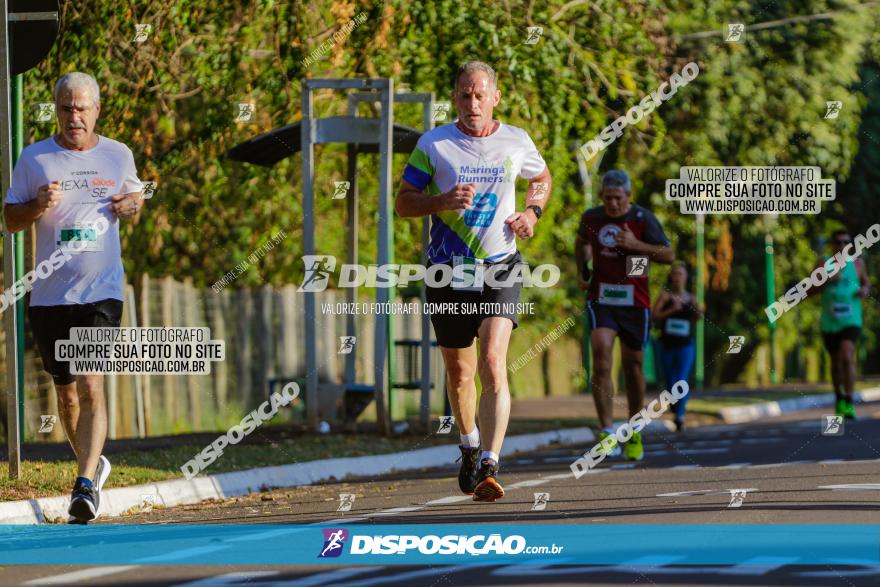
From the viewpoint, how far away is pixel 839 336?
782 inches

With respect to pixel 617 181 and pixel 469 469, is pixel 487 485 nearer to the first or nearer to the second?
pixel 469 469

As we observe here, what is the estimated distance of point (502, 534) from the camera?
27.0 feet

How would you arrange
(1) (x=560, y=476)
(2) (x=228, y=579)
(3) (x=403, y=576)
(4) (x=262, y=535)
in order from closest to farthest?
(2) (x=228, y=579), (3) (x=403, y=576), (4) (x=262, y=535), (1) (x=560, y=476)

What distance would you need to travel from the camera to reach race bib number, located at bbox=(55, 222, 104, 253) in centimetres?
965

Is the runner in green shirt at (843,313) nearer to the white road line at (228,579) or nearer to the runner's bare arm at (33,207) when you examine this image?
the runner's bare arm at (33,207)

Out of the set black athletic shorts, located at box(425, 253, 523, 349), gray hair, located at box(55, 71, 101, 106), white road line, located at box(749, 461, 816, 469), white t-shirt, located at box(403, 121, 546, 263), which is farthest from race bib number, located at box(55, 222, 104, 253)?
white road line, located at box(749, 461, 816, 469)

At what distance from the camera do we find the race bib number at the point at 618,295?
14250mm

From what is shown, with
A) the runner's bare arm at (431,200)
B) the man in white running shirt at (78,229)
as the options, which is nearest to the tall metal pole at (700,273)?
the runner's bare arm at (431,200)

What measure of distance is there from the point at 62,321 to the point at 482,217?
90.3 inches

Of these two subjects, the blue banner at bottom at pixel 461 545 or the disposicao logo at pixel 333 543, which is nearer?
the blue banner at bottom at pixel 461 545

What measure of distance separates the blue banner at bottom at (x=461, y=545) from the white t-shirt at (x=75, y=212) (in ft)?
4.68

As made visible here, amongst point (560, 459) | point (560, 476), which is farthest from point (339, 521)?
point (560, 459)

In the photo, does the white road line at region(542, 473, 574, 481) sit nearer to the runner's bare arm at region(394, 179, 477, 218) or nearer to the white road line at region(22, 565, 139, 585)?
A: the runner's bare arm at region(394, 179, 477, 218)

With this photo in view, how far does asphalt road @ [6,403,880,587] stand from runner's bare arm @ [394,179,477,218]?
1582mm
